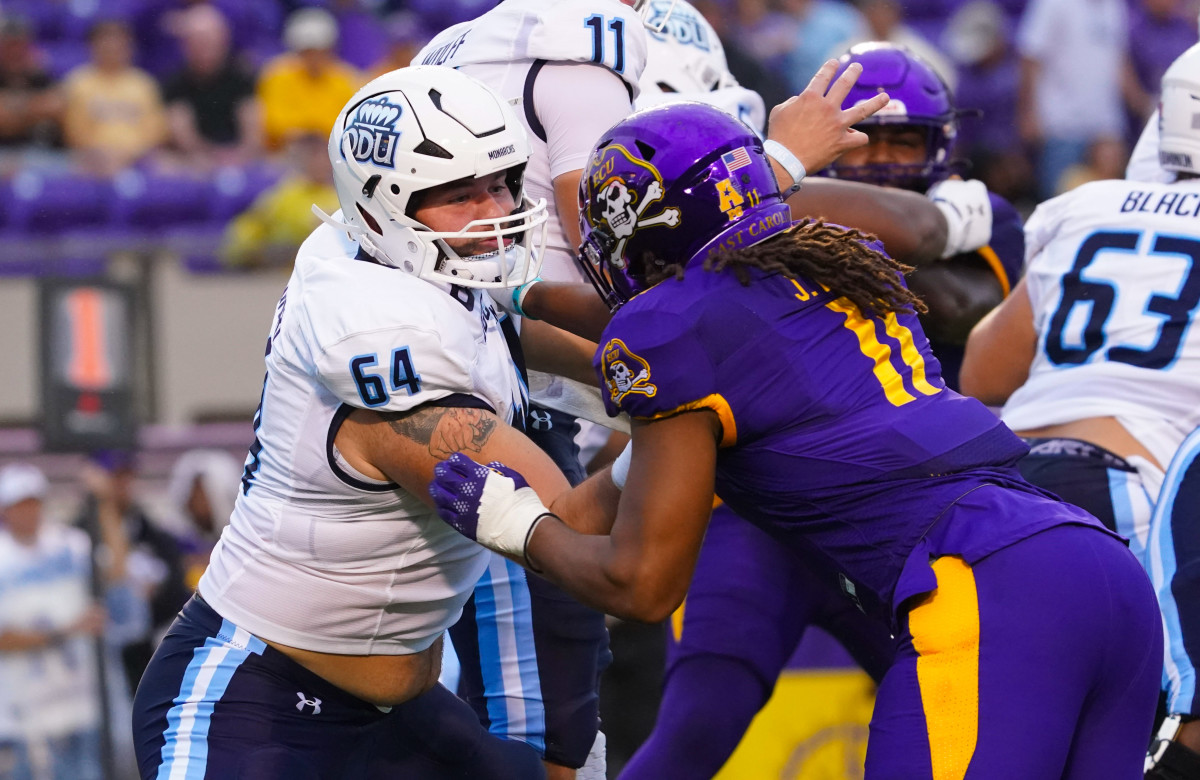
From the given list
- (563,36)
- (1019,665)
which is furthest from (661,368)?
(563,36)

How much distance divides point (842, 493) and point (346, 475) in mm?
954

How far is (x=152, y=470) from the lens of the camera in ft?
26.9

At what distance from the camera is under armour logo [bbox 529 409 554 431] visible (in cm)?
385

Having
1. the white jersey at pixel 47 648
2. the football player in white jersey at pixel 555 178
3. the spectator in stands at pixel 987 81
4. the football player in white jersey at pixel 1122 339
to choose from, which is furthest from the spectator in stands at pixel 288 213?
the football player in white jersey at pixel 1122 339

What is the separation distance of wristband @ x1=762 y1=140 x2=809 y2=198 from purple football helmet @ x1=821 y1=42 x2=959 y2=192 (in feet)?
3.50

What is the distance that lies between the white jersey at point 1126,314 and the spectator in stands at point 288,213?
518 centimetres

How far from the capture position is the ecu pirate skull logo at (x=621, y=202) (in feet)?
9.70

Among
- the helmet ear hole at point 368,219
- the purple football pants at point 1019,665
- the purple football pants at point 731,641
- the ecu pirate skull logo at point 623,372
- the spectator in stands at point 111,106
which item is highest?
the helmet ear hole at point 368,219

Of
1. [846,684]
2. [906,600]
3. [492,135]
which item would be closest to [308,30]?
[846,684]

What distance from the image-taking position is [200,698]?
3145mm

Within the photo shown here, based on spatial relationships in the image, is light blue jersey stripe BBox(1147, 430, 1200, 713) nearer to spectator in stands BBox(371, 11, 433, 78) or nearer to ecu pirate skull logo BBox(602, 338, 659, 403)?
ecu pirate skull logo BBox(602, 338, 659, 403)

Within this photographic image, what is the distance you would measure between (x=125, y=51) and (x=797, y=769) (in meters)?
6.78

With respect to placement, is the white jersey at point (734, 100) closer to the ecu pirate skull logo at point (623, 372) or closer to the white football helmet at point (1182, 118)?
the white football helmet at point (1182, 118)

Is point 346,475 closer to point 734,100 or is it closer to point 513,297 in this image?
point 513,297
